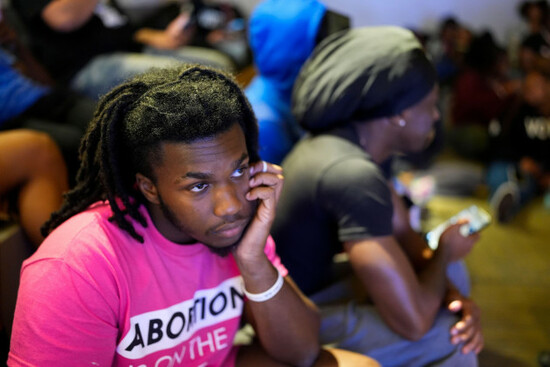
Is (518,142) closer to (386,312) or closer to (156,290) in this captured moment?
(386,312)

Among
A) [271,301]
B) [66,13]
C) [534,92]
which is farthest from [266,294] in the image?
[534,92]

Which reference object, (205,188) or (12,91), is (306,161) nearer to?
(205,188)

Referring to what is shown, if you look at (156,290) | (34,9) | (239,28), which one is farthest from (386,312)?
(239,28)

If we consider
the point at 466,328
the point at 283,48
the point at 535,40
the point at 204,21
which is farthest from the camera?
the point at 535,40

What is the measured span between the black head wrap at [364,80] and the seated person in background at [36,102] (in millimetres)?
689

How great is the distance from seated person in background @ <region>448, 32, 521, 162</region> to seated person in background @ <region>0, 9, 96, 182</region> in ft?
9.27

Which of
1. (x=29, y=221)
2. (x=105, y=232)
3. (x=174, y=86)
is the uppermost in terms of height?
(x=174, y=86)

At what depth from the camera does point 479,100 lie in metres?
3.70

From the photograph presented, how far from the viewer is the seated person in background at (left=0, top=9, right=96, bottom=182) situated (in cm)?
142

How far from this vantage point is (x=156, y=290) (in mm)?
935

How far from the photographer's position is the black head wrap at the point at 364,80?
1333 mm

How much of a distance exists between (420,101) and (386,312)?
1.98 ft

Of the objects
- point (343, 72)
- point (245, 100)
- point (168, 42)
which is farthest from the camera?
point (168, 42)

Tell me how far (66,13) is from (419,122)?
3.96ft
